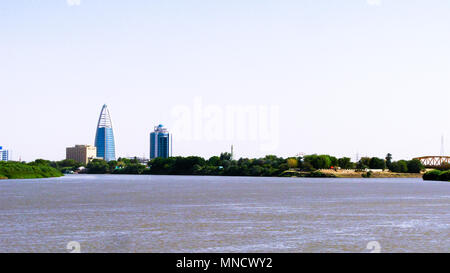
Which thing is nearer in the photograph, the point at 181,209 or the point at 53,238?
the point at 53,238

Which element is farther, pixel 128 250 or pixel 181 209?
pixel 181 209

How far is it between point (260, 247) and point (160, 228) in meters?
14.4

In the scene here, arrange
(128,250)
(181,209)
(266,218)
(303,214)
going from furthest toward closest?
(181,209) < (303,214) < (266,218) < (128,250)

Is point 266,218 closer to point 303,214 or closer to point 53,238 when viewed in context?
point 303,214
